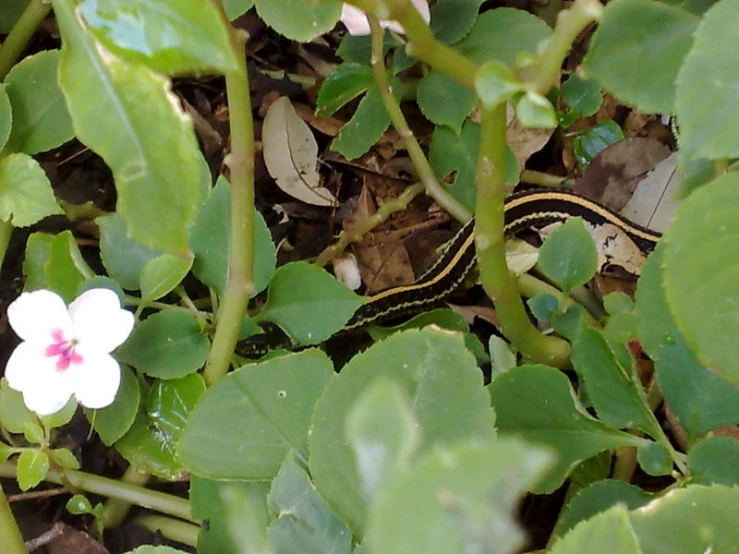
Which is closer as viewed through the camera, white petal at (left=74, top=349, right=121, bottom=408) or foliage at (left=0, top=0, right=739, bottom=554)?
foliage at (left=0, top=0, right=739, bottom=554)

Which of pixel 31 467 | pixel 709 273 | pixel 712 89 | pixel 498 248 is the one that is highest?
pixel 712 89

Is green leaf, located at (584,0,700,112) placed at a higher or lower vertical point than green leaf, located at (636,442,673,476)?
higher

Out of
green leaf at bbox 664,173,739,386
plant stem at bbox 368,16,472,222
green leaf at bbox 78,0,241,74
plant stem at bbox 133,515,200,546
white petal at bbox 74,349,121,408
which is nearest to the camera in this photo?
green leaf at bbox 78,0,241,74

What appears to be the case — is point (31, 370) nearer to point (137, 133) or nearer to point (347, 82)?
point (137, 133)

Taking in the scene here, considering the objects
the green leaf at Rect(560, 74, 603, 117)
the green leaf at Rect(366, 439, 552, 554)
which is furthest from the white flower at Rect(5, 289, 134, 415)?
the green leaf at Rect(560, 74, 603, 117)

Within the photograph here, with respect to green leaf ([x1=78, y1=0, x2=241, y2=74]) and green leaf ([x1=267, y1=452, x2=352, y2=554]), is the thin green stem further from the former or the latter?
green leaf ([x1=267, y1=452, x2=352, y2=554])

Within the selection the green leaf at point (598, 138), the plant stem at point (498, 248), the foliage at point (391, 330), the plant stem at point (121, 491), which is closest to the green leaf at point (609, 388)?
the foliage at point (391, 330)

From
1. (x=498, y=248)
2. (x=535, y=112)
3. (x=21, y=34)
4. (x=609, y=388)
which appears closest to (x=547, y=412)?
(x=609, y=388)
